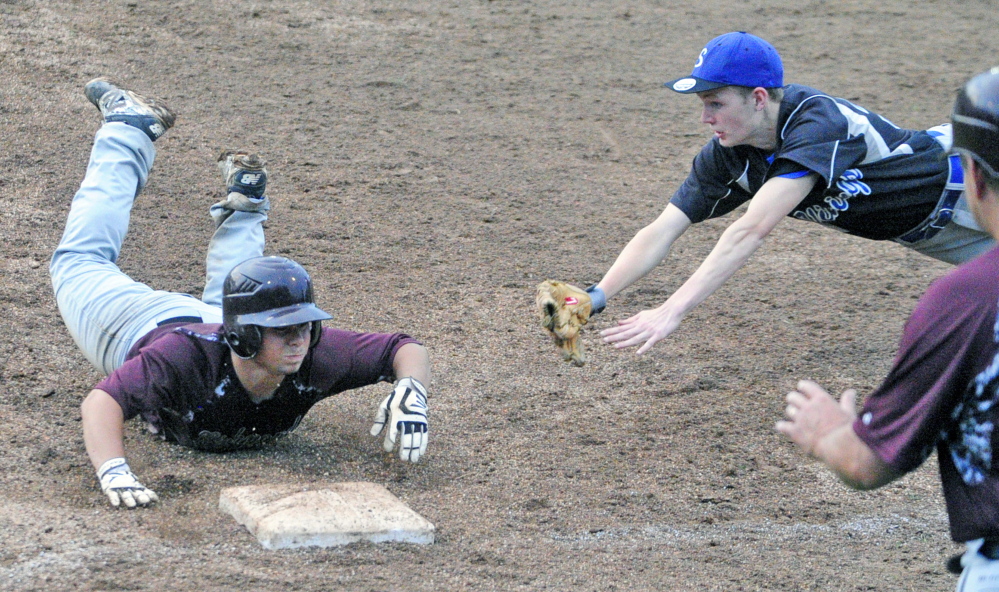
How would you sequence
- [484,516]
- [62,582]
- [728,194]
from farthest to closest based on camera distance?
1. [728,194]
2. [484,516]
3. [62,582]

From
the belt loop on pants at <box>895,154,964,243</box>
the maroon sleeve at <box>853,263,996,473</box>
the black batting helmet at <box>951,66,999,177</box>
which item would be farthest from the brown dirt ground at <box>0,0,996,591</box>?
the black batting helmet at <box>951,66,999,177</box>

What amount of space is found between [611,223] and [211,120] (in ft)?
9.51

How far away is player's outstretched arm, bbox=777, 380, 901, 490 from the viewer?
6.75 ft

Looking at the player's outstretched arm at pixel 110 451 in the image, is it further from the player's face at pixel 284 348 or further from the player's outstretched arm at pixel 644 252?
the player's outstretched arm at pixel 644 252

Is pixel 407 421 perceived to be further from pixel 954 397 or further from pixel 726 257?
pixel 954 397

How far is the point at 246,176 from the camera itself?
5047 mm

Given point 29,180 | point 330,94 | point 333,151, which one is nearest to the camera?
point 29,180

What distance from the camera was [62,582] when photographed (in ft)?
9.80

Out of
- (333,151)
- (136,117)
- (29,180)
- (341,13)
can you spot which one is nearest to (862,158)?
(136,117)

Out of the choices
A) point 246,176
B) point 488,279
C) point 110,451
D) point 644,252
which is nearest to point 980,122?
point 644,252

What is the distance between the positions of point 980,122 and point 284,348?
2.40m

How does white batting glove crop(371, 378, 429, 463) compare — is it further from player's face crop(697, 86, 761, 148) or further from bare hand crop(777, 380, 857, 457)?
bare hand crop(777, 380, 857, 457)

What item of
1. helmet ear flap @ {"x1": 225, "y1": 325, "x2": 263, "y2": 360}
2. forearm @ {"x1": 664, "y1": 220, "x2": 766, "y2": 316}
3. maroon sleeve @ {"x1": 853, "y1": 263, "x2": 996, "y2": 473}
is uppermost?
maroon sleeve @ {"x1": 853, "y1": 263, "x2": 996, "y2": 473}

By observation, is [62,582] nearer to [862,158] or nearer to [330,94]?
[862,158]
